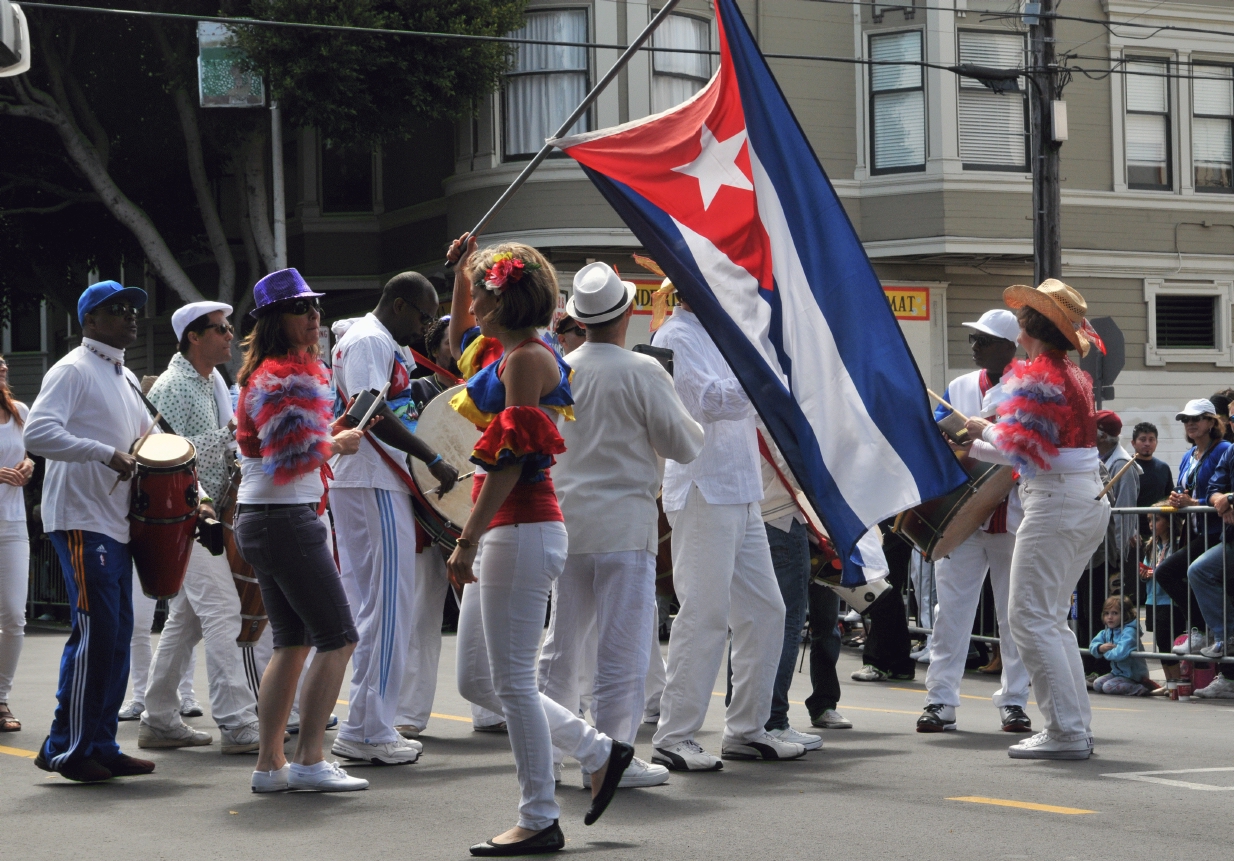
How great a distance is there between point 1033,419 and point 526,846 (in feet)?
11.2

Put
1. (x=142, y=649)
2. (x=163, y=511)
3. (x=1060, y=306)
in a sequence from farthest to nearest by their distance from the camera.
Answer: (x=142, y=649), (x=1060, y=306), (x=163, y=511)

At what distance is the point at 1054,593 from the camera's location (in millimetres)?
7676

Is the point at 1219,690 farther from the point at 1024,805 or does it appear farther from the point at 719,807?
the point at 719,807

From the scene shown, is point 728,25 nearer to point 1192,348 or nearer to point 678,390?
point 678,390

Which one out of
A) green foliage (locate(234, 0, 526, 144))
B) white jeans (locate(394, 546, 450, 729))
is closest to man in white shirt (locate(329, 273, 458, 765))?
white jeans (locate(394, 546, 450, 729))

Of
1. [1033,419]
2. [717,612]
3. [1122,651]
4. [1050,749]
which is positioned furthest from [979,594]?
[1122,651]

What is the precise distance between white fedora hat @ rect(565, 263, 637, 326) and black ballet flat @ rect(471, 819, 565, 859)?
6.98 feet

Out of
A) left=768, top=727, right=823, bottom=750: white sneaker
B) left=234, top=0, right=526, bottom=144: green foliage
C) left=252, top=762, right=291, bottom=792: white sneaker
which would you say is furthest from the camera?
left=234, top=0, right=526, bottom=144: green foliage

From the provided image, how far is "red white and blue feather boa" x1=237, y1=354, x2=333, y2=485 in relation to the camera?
6633mm

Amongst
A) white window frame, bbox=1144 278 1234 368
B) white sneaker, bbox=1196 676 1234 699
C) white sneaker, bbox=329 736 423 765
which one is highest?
white window frame, bbox=1144 278 1234 368

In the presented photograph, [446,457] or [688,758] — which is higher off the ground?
[446,457]

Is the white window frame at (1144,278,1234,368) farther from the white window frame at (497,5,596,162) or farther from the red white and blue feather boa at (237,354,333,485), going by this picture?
the red white and blue feather boa at (237,354,333,485)

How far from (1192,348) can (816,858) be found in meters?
21.8

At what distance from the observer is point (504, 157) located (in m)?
23.5
